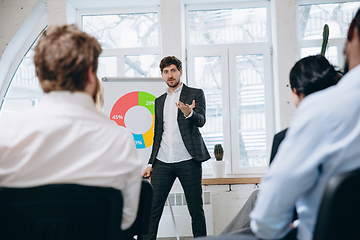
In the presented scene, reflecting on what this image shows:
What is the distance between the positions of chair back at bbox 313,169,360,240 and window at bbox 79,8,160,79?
3.43 meters

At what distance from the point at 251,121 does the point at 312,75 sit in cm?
270

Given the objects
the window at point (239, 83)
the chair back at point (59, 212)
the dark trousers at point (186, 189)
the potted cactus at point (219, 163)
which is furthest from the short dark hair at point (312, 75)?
the window at point (239, 83)

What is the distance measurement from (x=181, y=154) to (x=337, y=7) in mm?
2827

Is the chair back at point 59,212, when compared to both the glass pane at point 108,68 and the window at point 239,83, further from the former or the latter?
the glass pane at point 108,68

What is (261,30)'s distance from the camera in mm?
3926

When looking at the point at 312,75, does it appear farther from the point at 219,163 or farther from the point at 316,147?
the point at 219,163

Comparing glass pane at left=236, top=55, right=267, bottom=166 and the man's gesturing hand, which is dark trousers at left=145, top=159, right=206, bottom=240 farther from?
glass pane at left=236, top=55, right=267, bottom=166

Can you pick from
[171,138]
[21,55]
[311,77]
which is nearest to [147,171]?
[171,138]

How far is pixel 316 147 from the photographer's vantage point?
2.39 feet

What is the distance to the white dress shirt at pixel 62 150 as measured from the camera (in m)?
0.77

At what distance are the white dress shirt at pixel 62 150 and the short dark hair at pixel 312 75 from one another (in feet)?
2.30

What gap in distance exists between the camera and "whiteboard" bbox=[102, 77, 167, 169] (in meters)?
3.28

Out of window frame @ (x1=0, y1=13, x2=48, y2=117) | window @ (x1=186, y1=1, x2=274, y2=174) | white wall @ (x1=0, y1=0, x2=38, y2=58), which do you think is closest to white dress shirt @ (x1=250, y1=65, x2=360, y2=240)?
window @ (x1=186, y1=1, x2=274, y2=174)

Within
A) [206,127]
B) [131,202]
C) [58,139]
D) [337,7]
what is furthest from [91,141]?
[337,7]
